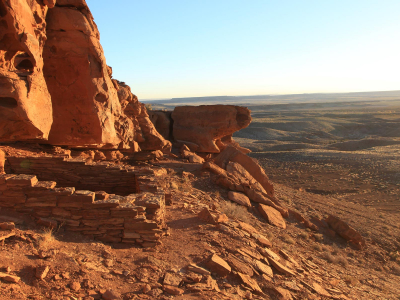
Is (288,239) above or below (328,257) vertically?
above

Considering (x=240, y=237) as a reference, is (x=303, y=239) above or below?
below

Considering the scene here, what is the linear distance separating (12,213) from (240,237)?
171 inches

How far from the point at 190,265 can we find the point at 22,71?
6.30m

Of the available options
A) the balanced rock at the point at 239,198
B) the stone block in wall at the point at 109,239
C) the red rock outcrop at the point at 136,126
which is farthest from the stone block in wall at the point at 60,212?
the red rock outcrop at the point at 136,126

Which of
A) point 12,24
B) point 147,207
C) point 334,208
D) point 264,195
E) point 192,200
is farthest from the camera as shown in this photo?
point 334,208

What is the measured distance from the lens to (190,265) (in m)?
4.91

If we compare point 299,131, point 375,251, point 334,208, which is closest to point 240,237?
point 375,251

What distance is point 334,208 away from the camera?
45.6 ft

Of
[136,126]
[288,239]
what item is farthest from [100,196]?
[136,126]

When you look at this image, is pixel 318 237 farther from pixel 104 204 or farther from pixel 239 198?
pixel 104 204

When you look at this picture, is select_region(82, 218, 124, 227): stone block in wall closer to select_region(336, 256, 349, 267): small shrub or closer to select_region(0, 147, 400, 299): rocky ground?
select_region(0, 147, 400, 299): rocky ground

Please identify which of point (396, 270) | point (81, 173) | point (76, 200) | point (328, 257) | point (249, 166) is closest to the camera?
point (76, 200)

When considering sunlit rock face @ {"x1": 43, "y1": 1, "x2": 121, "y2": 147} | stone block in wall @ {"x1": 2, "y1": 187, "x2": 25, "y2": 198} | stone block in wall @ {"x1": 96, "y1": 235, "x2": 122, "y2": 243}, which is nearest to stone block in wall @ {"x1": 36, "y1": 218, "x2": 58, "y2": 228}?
stone block in wall @ {"x1": 2, "y1": 187, "x2": 25, "y2": 198}

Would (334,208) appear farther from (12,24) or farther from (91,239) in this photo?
(12,24)
